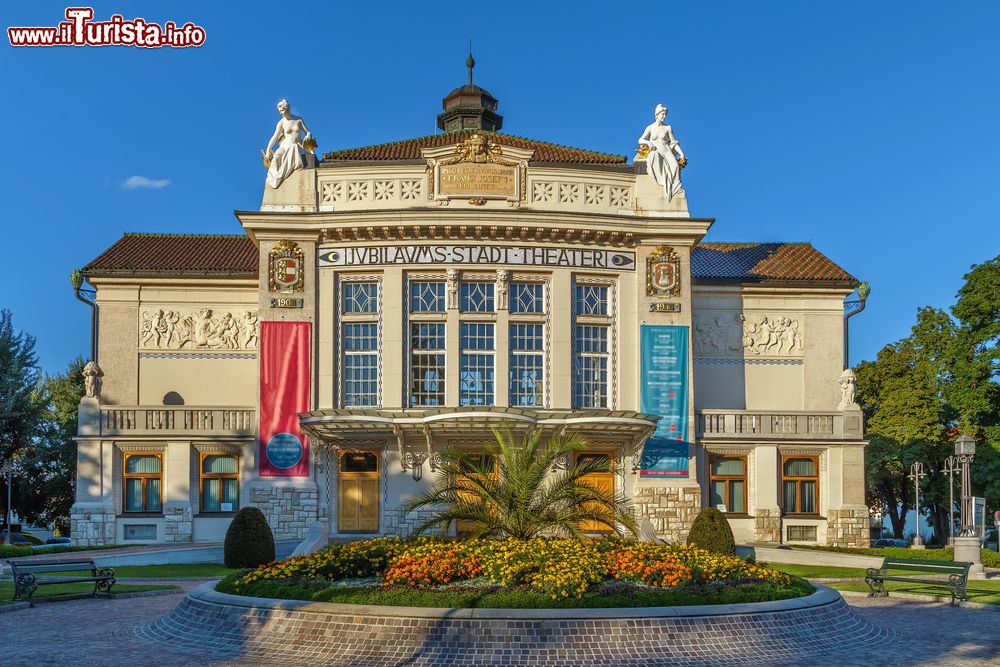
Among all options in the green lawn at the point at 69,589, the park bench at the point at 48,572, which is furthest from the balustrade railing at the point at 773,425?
the park bench at the point at 48,572

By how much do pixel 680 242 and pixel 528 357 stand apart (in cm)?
722

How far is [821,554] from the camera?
3425cm

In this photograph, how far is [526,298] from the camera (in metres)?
38.8

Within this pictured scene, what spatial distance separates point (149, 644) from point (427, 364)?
21516mm

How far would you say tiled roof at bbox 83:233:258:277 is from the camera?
4203cm

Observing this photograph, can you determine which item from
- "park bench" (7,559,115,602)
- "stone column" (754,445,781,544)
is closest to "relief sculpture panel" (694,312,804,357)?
"stone column" (754,445,781,544)

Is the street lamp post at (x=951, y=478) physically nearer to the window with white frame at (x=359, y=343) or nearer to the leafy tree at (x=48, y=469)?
the window with white frame at (x=359, y=343)

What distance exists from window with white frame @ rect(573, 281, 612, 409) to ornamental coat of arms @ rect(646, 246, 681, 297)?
1608 millimetres

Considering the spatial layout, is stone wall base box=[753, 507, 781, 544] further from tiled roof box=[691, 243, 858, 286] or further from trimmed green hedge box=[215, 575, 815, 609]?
trimmed green hedge box=[215, 575, 815, 609]

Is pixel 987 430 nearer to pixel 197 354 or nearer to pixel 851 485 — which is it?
pixel 851 485

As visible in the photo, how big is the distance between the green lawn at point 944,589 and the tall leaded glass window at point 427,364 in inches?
628

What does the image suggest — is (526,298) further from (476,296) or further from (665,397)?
(665,397)

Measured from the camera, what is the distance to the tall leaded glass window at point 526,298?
127 feet

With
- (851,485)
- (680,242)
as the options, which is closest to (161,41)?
(680,242)
